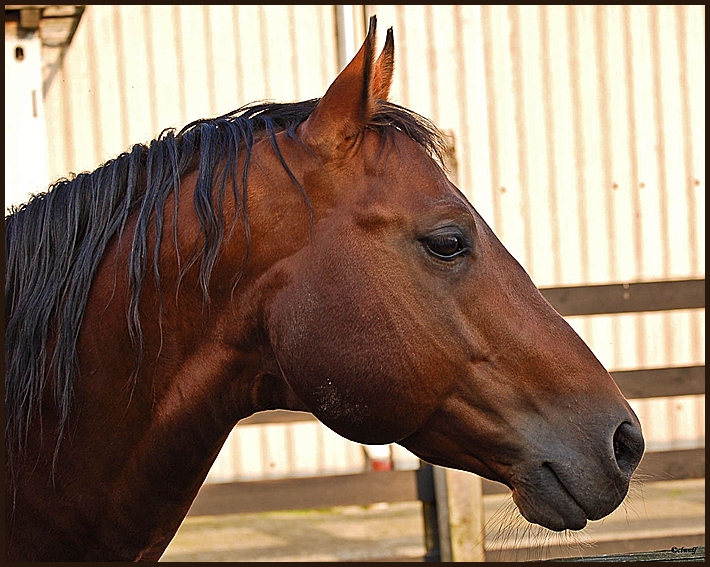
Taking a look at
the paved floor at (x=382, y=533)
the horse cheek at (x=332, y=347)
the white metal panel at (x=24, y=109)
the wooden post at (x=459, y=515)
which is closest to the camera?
the horse cheek at (x=332, y=347)

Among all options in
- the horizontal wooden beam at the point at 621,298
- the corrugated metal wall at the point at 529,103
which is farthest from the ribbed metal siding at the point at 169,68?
the horizontal wooden beam at the point at 621,298

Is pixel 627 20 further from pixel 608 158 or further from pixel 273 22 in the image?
pixel 273 22

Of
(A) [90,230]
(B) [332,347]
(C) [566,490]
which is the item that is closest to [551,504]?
(C) [566,490]

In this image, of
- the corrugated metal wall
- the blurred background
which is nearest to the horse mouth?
the blurred background

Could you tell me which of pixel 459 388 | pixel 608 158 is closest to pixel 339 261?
pixel 459 388

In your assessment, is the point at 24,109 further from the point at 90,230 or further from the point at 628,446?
the point at 628,446

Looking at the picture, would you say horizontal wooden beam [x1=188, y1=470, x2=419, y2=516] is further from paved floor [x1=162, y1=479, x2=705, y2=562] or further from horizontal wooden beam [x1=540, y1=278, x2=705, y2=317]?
horizontal wooden beam [x1=540, y1=278, x2=705, y2=317]

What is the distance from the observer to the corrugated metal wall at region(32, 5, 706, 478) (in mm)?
6070

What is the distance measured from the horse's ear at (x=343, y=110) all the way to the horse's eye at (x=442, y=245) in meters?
0.29

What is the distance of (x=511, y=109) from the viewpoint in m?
6.56

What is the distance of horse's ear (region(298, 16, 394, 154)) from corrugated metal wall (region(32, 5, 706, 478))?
4465 mm

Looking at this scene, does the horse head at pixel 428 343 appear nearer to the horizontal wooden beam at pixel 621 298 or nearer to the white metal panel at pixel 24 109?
the horizontal wooden beam at pixel 621 298

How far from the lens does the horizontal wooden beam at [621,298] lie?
4.16 metres

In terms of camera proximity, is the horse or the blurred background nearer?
the horse
